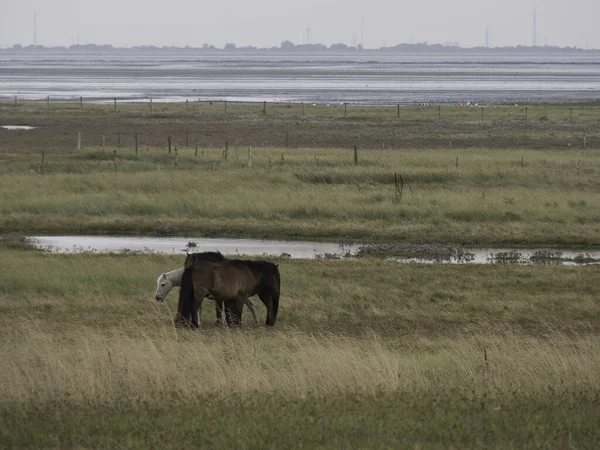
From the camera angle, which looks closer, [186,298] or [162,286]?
[186,298]

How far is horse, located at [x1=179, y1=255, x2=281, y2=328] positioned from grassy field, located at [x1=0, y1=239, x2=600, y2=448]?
0.40 meters

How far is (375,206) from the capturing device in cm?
3069

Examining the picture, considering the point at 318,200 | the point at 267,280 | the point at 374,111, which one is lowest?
the point at 267,280

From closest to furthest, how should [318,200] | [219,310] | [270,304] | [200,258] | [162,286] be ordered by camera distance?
[200,258], [162,286], [219,310], [270,304], [318,200]

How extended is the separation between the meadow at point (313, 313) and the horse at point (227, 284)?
414mm

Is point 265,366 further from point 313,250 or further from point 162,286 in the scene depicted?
point 313,250

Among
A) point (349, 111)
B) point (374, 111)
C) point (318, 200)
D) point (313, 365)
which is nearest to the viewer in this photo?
point (313, 365)

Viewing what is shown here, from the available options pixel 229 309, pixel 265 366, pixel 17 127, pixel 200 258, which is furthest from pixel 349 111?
pixel 265 366

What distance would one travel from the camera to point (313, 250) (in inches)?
1022

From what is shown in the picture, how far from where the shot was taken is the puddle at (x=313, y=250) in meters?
24.6

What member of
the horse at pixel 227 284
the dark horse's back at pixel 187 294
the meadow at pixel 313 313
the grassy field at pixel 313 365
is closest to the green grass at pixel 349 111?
the meadow at pixel 313 313

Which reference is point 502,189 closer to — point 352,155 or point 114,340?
point 352,155

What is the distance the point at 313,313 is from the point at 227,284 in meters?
2.54

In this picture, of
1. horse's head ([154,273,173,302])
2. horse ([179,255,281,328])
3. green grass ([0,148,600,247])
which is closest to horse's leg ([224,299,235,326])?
horse ([179,255,281,328])
